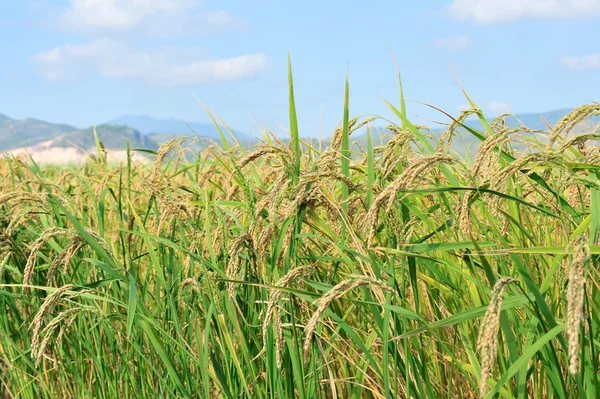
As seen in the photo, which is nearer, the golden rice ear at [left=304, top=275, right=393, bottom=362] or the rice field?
the golden rice ear at [left=304, top=275, right=393, bottom=362]

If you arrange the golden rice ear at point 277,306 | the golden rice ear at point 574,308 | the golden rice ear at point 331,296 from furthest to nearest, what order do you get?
the golden rice ear at point 277,306, the golden rice ear at point 331,296, the golden rice ear at point 574,308

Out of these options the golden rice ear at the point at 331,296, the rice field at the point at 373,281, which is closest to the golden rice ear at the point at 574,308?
the rice field at the point at 373,281

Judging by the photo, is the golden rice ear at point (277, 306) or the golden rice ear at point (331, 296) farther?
the golden rice ear at point (277, 306)

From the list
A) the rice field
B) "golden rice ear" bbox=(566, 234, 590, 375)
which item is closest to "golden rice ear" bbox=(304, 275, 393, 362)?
the rice field

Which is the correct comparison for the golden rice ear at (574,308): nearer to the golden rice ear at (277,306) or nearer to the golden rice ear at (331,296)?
the golden rice ear at (331,296)

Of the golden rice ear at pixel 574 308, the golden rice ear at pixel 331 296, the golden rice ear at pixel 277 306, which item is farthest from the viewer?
the golden rice ear at pixel 277 306

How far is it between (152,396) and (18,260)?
0.89 meters

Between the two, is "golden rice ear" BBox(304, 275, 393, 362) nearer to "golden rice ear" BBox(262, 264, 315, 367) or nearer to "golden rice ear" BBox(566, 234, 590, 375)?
"golden rice ear" BBox(262, 264, 315, 367)

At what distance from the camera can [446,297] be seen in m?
1.96

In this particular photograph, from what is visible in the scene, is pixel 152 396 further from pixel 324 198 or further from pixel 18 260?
pixel 324 198

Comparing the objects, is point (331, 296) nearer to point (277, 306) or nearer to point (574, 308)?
point (277, 306)

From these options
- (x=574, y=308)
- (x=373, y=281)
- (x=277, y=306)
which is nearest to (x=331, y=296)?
(x=373, y=281)

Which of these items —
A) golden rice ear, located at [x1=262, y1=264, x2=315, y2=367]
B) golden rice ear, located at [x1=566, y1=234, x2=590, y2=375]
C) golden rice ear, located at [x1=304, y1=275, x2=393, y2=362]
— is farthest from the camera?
golden rice ear, located at [x1=262, y1=264, x2=315, y2=367]

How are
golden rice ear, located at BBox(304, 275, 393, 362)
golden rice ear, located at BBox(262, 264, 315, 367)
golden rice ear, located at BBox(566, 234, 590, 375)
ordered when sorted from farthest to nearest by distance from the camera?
golden rice ear, located at BBox(262, 264, 315, 367) < golden rice ear, located at BBox(304, 275, 393, 362) < golden rice ear, located at BBox(566, 234, 590, 375)
